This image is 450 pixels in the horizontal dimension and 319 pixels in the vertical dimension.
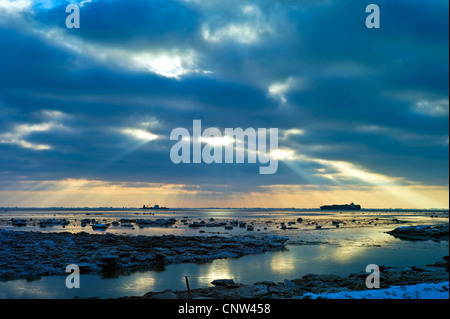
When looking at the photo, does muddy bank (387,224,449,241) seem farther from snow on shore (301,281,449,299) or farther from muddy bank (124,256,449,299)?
snow on shore (301,281,449,299)

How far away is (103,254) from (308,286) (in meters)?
19.6

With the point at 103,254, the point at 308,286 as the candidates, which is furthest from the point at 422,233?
the point at 103,254

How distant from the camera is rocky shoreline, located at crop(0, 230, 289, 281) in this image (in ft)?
86.5

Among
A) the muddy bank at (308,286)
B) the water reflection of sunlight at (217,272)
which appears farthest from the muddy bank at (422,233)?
the water reflection of sunlight at (217,272)

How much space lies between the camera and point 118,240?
42.1m

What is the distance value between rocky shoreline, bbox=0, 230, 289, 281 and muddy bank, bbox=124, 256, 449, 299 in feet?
33.9

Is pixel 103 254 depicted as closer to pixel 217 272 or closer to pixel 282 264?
pixel 217 272

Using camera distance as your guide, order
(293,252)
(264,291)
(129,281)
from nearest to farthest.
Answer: (264,291) → (129,281) → (293,252)

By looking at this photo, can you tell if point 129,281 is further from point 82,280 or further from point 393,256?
→ point 393,256

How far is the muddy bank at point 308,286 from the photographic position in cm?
1864

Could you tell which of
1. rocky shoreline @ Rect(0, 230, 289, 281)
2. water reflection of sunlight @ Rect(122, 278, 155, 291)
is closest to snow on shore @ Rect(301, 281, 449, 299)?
water reflection of sunlight @ Rect(122, 278, 155, 291)

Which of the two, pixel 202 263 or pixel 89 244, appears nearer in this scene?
pixel 202 263
